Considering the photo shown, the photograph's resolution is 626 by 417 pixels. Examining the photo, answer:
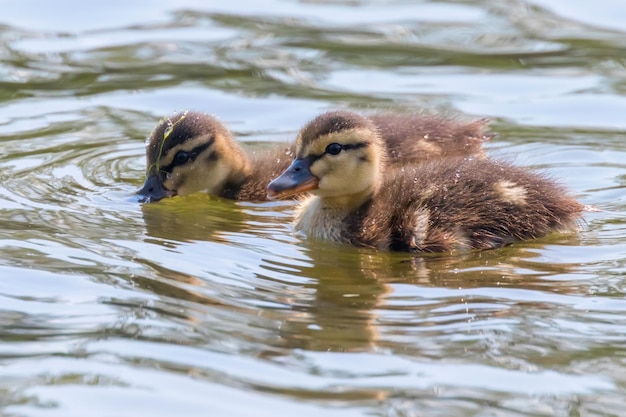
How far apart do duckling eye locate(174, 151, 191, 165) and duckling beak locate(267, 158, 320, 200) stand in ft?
3.18

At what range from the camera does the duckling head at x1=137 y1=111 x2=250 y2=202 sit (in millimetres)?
7141

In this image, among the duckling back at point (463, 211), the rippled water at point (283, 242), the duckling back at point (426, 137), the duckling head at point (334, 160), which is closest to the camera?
the rippled water at point (283, 242)

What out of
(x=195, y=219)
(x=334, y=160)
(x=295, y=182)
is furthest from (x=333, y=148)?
(x=195, y=219)

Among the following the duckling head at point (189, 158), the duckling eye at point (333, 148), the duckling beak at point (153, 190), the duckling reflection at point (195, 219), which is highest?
the duckling eye at point (333, 148)

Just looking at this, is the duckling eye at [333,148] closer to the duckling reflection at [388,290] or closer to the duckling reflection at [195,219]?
the duckling reflection at [388,290]

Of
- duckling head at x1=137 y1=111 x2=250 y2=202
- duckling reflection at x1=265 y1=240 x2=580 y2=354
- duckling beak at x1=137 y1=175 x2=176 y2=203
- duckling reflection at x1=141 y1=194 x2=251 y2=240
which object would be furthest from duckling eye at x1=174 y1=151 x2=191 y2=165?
duckling reflection at x1=265 y1=240 x2=580 y2=354

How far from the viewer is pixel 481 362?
4.55 m

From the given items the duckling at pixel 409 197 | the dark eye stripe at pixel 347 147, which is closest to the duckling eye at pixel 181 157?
the duckling at pixel 409 197

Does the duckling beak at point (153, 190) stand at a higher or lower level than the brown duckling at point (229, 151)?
lower

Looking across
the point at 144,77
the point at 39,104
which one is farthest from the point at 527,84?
the point at 39,104

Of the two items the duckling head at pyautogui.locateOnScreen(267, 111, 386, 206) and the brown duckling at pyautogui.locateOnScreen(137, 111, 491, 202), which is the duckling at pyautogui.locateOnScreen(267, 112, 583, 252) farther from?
the brown duckling at pyautogui.locateOnScreen(137, 111, 491, 202)

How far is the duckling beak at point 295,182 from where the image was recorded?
249 inches

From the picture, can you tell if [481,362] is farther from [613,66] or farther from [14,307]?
[613,66]

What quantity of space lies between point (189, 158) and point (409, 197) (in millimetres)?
1594
